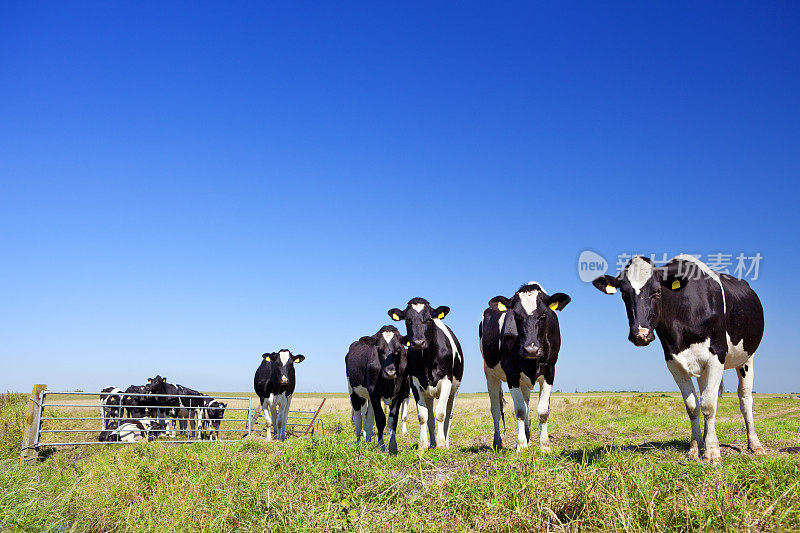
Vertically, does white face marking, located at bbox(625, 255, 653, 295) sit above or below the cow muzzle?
above

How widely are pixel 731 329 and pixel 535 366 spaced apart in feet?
10.1

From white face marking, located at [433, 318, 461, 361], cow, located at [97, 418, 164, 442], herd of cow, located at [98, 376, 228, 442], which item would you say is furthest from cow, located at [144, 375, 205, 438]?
white face marking, located at [433, 318, 461, 361]

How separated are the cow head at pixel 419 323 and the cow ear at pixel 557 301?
2551mm

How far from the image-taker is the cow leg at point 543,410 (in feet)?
30.1

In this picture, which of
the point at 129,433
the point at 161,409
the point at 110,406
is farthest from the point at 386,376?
the point at 161,409

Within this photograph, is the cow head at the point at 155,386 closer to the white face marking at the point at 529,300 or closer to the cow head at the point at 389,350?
the cow head at the point at 389,350

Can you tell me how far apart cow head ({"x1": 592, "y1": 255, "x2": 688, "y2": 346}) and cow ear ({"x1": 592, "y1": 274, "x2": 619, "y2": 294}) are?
135mm

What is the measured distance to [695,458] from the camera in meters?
7.28

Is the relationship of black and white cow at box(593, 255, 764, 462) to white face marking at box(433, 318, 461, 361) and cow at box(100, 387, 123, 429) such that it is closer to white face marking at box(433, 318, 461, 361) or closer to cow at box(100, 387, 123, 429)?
white face marking at box(433, 318, 461, 361)

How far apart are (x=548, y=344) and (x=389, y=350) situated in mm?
4000

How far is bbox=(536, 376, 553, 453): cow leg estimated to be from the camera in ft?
30.1

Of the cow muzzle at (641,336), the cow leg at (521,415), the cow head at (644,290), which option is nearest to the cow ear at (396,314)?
the cow leg at (521,415)

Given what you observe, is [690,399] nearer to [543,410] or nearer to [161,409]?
[543,410]

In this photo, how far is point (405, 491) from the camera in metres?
6.24
